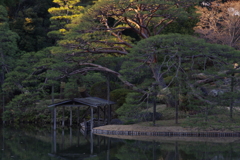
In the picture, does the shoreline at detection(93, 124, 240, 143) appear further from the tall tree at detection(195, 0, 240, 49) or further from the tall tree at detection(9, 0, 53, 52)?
the tall tree at detection(9, 0, 53, 52)

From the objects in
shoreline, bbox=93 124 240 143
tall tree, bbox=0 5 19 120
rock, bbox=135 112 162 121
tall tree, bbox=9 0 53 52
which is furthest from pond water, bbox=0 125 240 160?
tall tree, bbox=9 0 53 52

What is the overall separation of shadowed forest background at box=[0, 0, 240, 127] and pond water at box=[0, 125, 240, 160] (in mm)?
2233

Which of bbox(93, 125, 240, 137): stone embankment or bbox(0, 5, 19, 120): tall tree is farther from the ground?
bbox(0, 5, 19, 120): tall tree

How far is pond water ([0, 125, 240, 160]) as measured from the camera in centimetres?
1320

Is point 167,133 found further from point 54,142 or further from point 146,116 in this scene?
point 54,142

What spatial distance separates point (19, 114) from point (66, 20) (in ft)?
30.3

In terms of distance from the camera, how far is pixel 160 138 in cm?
1739

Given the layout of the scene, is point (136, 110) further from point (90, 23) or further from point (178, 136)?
point (90, 23)

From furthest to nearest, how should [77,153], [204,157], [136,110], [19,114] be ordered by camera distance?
1. [19,114]
2. [136,110]
3. [77,153]
4. [204,157]

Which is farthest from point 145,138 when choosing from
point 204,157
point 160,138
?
point 204,157

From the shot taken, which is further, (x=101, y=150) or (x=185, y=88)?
(x=185, y=88)

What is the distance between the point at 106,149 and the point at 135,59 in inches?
325

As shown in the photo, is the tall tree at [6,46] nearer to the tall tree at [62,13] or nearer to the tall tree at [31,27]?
the tall tree at [31,27]

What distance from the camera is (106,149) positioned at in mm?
14930
